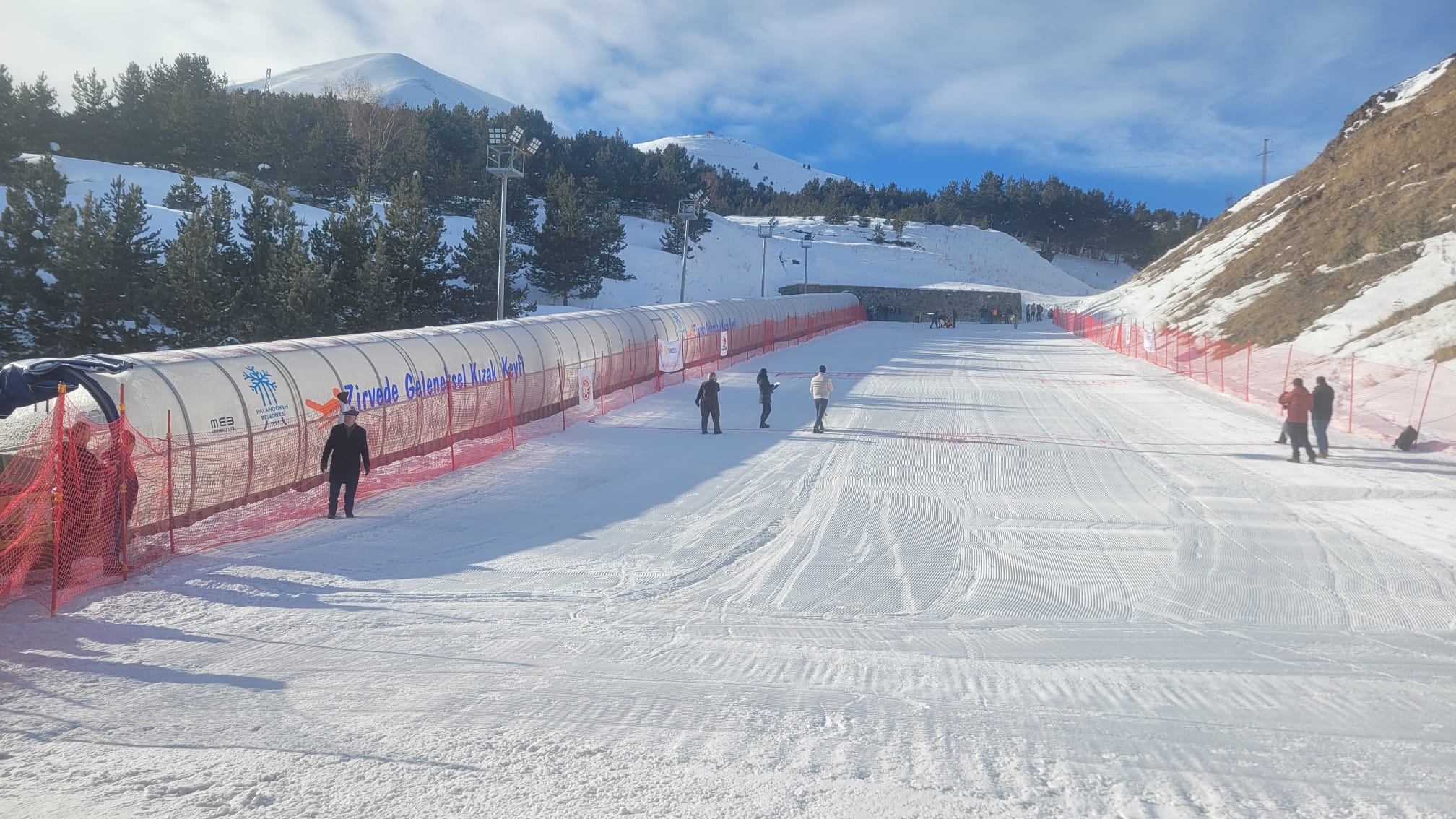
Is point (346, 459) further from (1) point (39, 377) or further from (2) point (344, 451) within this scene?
(1) point (39, 377)

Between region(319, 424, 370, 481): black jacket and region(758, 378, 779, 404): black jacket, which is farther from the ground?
region(758, 378, 779, 404): black jacket

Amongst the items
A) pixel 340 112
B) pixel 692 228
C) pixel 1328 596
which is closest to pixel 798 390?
pixel 1328 596

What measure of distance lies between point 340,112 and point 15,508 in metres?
70.3

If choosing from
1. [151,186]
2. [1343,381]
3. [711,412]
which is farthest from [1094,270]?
[711,412]

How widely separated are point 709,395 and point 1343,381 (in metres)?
17.0

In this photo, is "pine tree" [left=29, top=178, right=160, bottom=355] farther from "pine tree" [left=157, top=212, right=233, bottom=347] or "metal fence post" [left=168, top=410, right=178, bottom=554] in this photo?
"metal fence post" [left=168, top=410, right=178, bottom=554]

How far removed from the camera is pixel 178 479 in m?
10.8

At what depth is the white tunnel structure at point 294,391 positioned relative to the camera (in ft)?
36.1

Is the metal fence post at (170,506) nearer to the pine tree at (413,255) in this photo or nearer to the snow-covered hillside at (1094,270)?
the pine tree at (413,255)

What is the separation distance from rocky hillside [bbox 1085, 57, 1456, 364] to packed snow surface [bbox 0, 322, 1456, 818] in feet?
57.4

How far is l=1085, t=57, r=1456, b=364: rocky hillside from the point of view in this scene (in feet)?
90.7

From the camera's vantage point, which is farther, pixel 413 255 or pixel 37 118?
pixel 37 118

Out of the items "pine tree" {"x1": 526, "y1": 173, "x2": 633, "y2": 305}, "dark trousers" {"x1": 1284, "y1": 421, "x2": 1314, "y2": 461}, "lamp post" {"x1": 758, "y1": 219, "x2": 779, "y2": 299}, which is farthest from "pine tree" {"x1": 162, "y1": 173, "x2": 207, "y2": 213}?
"lamp post" {"x1": 758, "y1": 219, "x2": 779, "y2": 299}

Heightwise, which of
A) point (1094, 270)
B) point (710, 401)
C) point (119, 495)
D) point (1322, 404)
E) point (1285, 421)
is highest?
point (1094, 270)
